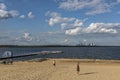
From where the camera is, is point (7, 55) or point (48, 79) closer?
point (48, 79)

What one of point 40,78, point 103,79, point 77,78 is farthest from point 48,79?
point 103,79

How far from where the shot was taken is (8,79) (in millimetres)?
28141

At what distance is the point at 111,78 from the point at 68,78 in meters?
4.30

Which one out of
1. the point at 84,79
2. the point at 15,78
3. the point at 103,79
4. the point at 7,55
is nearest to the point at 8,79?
the point at 15,78

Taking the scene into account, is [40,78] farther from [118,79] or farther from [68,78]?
[118,79]

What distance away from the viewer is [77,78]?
29438mm

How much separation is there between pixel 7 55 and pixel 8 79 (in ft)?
121

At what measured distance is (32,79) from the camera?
2820cm

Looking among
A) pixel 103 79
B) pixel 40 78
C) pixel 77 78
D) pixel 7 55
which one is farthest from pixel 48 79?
pixel 7 55

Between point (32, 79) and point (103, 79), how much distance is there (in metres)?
6.77

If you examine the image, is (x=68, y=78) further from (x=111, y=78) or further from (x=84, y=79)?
(x=111, y=78)

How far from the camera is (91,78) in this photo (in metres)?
29.6

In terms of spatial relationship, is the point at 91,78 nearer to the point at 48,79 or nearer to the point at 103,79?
the point at 103,79

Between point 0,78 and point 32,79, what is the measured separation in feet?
10.3
